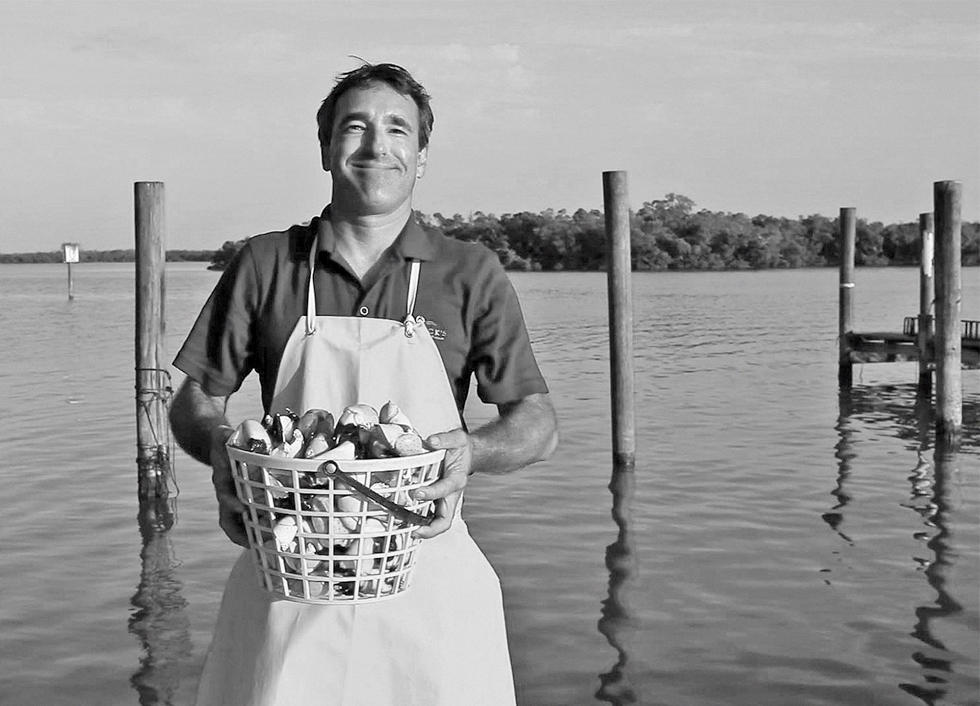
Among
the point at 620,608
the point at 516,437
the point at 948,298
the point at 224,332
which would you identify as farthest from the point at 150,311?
the point at 948,298

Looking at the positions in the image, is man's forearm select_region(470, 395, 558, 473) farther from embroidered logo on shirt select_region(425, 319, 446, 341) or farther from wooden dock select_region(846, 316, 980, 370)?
wooden dock select_region(846, 316, 980, 370)

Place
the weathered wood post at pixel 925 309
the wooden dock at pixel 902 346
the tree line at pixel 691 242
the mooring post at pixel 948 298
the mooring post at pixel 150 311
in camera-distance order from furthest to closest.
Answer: the tree line at pixel 691 242
the weathered wood post at pixel 925 309
the wooden dock at pixel 902 346
the mooring post at pixel 948 298
the mooring post at pixel 150 311

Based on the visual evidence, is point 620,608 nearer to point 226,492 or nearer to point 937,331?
point 226,492

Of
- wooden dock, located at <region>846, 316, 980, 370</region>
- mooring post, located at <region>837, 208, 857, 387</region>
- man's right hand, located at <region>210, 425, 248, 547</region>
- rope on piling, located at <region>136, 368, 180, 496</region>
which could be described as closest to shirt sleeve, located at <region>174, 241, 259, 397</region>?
man's right hand, located at <region>210, 425, 248, 547</region>

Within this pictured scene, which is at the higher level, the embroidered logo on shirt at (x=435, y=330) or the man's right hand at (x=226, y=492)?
the embroidered logo on shirt at (x=435, y=330)

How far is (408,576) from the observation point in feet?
8.75

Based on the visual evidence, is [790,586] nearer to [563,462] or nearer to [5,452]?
[563,462]

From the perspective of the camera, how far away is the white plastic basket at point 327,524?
2393mm

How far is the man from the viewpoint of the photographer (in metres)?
2.80

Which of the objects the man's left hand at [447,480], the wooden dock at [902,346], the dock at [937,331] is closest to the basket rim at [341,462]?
the man's left hand at [447,480]

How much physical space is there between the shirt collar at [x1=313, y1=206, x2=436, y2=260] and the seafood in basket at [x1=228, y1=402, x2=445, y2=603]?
490mm

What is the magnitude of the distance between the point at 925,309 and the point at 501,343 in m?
17.4

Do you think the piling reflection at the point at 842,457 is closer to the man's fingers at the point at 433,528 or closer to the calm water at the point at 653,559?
the calm water at the point at 653,559

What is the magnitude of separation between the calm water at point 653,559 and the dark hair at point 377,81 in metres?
4.25
